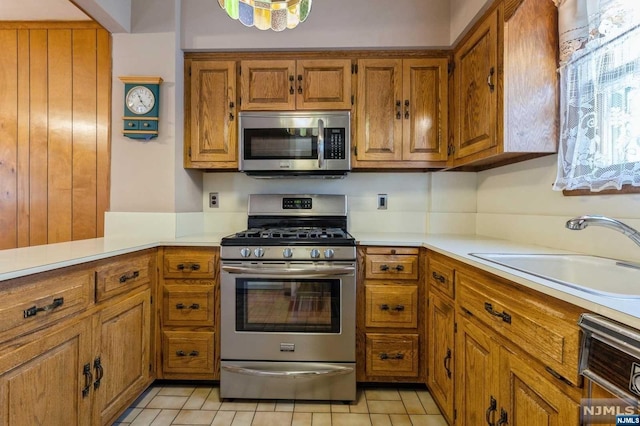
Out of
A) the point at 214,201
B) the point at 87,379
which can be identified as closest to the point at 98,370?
the point at 87,379

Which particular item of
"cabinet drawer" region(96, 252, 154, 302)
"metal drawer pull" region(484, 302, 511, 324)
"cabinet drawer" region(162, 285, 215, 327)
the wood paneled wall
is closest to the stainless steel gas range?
"cabinet drawer" region(162, 285, 215, 327)

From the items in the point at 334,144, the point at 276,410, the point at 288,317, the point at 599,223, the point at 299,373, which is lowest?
the point at 276,410

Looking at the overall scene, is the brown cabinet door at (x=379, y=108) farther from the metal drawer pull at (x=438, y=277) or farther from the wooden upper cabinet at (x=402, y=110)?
the metal drawer pull at (x=438, y=277)

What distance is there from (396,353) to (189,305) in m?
1.28

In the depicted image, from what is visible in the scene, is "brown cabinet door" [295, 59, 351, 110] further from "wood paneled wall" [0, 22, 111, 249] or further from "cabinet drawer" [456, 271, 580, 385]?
"cabinet drawer" [456, 271, 580, 385]

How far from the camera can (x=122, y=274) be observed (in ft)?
5.31

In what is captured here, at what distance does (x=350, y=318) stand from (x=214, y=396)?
935 millimetres

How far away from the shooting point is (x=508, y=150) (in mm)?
1614

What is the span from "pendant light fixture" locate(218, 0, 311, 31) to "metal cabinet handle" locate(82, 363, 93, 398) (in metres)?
1.64

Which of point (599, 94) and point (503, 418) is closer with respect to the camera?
point (503, 418)

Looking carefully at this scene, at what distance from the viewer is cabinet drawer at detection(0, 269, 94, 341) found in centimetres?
102

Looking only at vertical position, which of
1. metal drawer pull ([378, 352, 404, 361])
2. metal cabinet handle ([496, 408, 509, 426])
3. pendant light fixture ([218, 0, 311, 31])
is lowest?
metal drawer pull ([378, 352, 404, 361])

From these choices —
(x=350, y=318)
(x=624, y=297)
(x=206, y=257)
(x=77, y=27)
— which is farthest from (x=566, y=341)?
(x=77, y=27)

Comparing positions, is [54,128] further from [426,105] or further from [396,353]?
[396,353]
